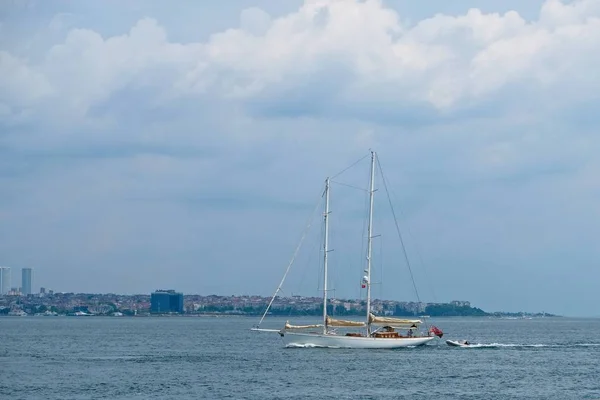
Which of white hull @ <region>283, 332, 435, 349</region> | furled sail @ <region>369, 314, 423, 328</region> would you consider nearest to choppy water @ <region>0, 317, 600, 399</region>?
white hull @ <region>283, 332, 435, 349</region>

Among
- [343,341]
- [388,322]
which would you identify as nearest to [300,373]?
[343,341]

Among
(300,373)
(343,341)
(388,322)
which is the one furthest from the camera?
(388,322)

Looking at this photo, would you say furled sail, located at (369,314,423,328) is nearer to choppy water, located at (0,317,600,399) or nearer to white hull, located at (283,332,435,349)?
white hull, located at (283,332,435,349)

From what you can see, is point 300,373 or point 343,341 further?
point 343,341

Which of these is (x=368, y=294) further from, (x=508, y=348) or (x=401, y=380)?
(x=401, y=380)

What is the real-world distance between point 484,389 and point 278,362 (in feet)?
93.1

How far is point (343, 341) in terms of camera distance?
10688 cm

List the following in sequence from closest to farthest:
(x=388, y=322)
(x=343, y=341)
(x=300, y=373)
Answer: (x=300, y=373) → (x=343, y=341) → (x=388, y=322)

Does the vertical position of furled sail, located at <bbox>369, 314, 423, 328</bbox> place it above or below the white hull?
above

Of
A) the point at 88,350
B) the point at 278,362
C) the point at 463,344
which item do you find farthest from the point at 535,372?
the point at 88,350

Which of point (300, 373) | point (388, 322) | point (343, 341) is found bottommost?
point (300, 373)

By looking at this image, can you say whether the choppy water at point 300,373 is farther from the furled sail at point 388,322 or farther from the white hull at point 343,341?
the furled sail at point 388,322

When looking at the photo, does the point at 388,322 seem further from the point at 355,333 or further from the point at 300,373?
the point at 300,373

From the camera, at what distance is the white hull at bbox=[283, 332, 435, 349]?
350 ft
